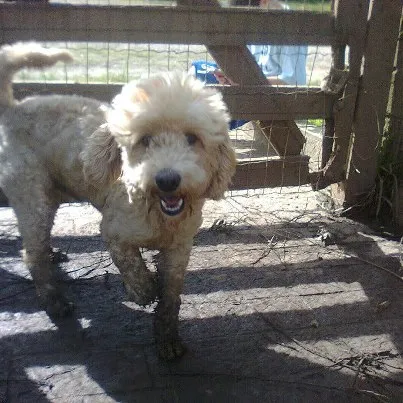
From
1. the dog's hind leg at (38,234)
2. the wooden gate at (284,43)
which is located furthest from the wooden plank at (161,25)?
the dog's hind leg at (38,234)

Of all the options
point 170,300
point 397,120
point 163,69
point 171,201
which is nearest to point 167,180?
point 171,201

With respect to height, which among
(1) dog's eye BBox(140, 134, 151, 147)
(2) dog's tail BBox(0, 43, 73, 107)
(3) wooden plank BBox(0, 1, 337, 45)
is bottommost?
(1) dog's eye BBox(140, 134, 151, 147)

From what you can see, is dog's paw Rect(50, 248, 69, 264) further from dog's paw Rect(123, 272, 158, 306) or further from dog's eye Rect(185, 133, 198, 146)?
dog's eye Rect(185, 133, 198, 146)

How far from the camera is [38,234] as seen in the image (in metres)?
3.26

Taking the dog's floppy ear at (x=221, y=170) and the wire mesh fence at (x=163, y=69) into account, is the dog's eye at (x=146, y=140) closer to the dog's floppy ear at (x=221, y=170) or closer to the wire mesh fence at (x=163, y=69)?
the dog's floppy ear at (x=221, y=170)

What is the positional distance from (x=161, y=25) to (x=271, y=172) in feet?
5.27

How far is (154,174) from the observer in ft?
7.98

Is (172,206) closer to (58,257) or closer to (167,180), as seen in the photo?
(167,180)

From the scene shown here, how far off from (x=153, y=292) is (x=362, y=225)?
2.60 metres

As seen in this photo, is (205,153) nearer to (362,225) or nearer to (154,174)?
(154,174)

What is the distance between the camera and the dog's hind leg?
3.23 metres

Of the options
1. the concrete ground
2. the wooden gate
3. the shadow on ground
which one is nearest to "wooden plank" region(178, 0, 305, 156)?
the wooden gate

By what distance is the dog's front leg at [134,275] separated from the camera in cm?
286

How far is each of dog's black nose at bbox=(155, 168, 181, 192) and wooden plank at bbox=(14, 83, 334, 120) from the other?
75.1 inches
